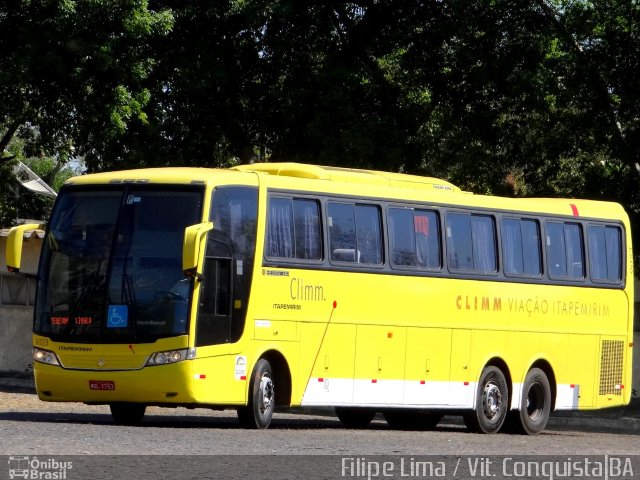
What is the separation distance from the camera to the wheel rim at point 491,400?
838 inches

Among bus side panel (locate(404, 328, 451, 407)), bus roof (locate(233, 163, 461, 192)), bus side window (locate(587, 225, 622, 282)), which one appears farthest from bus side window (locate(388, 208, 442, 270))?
bus side window (locate(587, 225, 622, 282))

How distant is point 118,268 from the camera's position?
1708cm

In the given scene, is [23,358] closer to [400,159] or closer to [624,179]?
[400,159]

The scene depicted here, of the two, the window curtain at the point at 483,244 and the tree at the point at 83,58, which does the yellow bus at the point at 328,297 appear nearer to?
the window curtain at the point at 483,244

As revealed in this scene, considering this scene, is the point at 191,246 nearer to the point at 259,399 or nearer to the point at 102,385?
the point at 102,385

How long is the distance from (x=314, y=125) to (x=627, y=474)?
57.5 feet

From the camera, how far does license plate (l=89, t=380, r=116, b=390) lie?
666 inches

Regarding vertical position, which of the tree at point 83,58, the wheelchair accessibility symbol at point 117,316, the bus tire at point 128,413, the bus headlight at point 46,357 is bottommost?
the bus tire at point 128,413

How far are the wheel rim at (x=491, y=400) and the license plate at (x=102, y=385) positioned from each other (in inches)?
257

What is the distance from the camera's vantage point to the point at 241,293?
57.5ft

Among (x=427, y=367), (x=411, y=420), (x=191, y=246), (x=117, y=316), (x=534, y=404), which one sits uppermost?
(x=191, y=246)

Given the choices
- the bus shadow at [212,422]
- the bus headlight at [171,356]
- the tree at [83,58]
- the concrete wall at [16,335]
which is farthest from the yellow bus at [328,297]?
the concrete wall at [16,335]

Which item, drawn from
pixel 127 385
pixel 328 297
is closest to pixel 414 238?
pixel 328 297

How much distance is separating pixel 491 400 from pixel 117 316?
6723 millimetres
